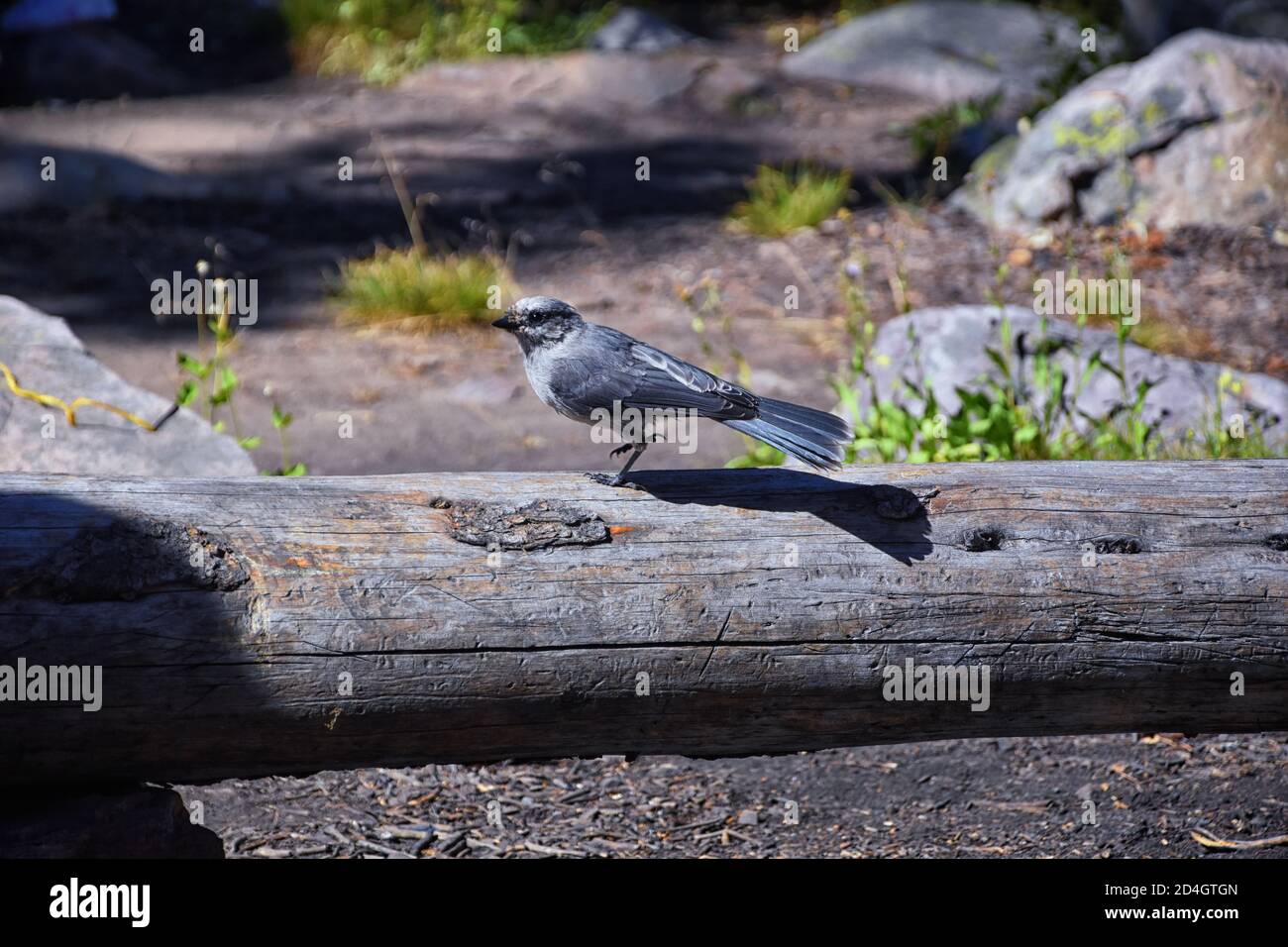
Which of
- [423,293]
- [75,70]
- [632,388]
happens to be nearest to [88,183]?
[423,293]

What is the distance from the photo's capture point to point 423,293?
7930 millimetres

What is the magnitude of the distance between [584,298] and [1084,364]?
3.57 meters

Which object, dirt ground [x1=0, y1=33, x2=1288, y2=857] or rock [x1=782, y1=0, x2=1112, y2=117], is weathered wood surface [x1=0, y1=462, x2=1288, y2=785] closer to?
dirt ground [x1=0, y1=33, x2=1288, y2=857]

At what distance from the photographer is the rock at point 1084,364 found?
5781mm

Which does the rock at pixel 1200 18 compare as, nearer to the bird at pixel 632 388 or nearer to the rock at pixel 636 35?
the rock at pixel 636 35

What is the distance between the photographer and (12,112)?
11.8 meters

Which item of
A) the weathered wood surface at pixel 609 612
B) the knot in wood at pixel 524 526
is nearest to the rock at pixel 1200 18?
the weathered wood surface at pixel 609 612

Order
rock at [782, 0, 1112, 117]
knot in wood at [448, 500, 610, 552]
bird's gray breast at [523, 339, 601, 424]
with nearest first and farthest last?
1. knot in wood at [448, 500, 610, 552]
2. bird's gray breast at [523, 339, 601, 424]
3. rock at [782, 0, 1112, 117]

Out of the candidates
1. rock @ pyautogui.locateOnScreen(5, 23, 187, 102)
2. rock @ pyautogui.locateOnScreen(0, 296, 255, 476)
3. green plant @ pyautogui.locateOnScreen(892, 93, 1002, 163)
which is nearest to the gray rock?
rock @ pyautogui.locateOnScreen(5, 23, 187, 102)

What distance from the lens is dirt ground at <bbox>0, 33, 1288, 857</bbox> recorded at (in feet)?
12.4

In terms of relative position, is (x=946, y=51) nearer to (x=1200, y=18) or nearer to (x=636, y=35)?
(x=1200, y=18)

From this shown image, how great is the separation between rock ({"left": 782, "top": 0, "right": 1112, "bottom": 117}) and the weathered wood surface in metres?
9.40

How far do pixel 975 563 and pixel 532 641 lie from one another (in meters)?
1.06

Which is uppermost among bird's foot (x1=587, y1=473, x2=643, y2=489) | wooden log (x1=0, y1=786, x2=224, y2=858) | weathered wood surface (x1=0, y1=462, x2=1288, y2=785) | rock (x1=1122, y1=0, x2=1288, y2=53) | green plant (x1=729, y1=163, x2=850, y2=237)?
rock (x1=1122, y1=0, x2=1288, y2=53)
